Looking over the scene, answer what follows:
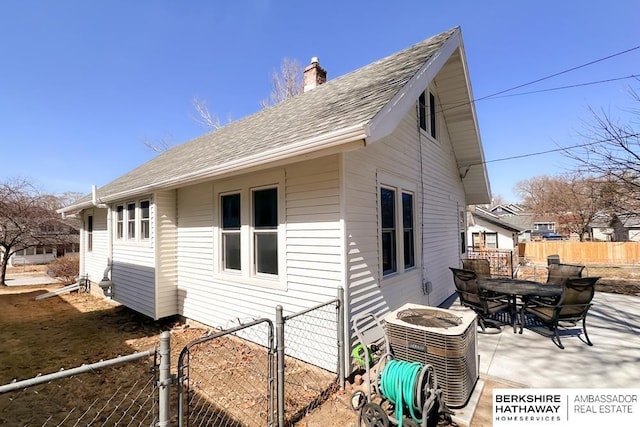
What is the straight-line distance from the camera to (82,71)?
355 inches

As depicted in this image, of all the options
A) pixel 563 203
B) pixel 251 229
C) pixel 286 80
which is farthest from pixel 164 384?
pixel 563 203

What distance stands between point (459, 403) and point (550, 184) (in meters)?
45.5

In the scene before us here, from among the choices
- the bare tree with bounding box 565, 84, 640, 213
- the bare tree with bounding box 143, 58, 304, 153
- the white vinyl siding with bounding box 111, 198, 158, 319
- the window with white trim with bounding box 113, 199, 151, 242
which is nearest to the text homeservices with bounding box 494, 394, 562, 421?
the white vinyl siding with bounding box 111, 198, 158, 319

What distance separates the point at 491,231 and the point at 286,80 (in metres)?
19.9

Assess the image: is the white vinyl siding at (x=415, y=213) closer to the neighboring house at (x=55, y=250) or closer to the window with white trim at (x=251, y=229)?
the window with white trim at (x=251, y=229)

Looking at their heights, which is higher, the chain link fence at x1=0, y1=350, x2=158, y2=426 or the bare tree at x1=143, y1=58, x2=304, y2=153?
the bare tree at x1=143, y1=58, x2=304, y2=153

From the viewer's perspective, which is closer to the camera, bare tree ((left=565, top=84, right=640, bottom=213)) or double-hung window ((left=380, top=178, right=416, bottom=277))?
double-hung window ((left=380, top=178, right=416, bottom=277))

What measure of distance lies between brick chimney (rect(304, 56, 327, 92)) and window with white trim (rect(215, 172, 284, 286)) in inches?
215

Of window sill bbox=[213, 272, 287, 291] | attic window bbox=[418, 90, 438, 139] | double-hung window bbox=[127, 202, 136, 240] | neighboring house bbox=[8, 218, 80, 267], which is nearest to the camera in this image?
window sill bbox=[213, 272, 287, 291]

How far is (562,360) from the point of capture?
4195mm

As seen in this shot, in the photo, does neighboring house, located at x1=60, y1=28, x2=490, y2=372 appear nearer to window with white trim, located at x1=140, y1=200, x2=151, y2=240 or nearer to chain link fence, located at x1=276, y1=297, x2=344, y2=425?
window with white trim, located at x1=140, y1=200, x2=151, y2=240

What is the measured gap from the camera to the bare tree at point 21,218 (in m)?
14.4

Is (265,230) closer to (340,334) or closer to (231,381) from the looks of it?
(340,334)

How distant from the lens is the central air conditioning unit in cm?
302
